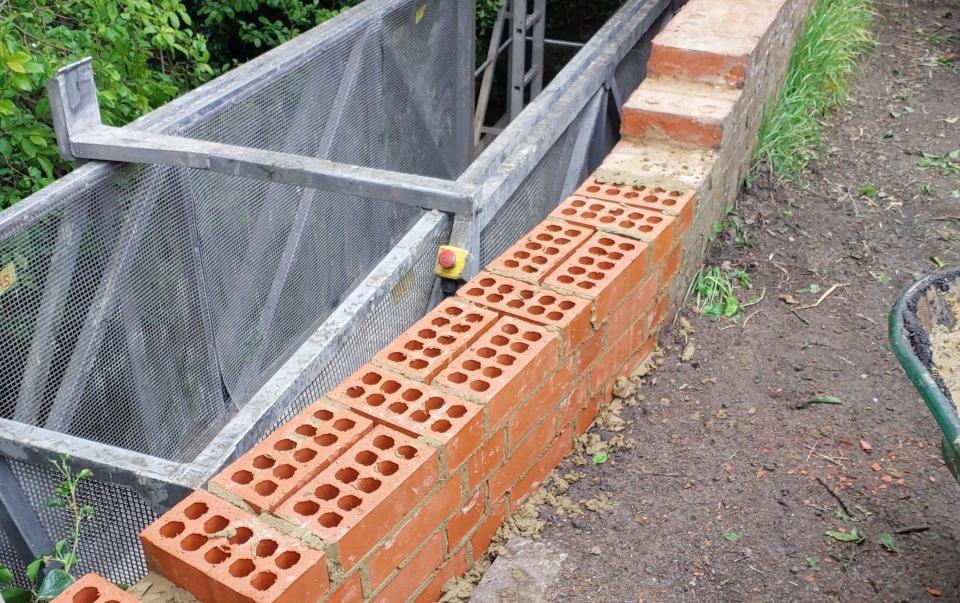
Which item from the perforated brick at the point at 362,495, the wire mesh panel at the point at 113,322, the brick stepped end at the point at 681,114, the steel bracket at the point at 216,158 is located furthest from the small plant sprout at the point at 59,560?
the brick stepped end at the point at 681,114

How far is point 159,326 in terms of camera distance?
3637 millimetres

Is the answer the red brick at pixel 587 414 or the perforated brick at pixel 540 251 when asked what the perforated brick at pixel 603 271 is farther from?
the red brick at pixel 587 414

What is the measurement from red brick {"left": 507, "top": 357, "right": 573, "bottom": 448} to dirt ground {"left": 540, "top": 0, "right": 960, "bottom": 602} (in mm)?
331

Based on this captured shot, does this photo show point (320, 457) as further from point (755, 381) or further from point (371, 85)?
point (371, 85)

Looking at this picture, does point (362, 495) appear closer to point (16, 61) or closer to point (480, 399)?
point (480, 399)

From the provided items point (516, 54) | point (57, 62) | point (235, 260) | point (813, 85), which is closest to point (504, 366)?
point (235, 260)

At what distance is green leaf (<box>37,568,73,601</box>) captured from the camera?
77.6 inches

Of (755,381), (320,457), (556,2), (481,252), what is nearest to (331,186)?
(481,252)

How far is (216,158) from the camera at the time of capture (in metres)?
3.34

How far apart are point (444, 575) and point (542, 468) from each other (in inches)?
20.8

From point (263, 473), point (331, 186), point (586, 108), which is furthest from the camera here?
point (586, 108)

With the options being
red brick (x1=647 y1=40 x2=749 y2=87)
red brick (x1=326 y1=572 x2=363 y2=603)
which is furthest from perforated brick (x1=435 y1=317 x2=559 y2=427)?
red brick (x1=647 y1=40 x2=749 y2=87)

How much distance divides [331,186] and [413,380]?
1000mm

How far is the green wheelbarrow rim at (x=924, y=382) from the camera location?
90.7 inches
